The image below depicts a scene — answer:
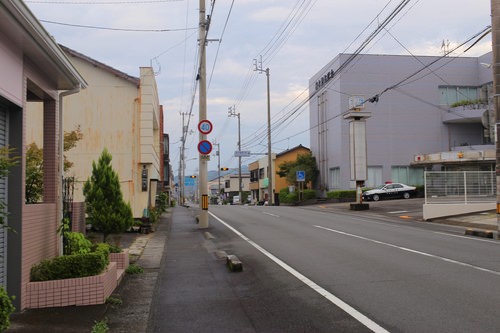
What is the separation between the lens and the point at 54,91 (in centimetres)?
834

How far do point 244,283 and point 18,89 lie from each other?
192 inches

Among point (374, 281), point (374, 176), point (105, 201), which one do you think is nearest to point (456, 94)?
point (374, 176)

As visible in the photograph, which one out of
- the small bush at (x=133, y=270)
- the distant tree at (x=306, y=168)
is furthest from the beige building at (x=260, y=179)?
the small bush at (x=133, y=270)

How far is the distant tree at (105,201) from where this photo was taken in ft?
34.4

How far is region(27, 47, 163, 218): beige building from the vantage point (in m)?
19.4

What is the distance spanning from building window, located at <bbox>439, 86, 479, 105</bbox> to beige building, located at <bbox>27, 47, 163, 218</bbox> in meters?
35.3

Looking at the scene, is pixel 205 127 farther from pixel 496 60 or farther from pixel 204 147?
pixel 496 60

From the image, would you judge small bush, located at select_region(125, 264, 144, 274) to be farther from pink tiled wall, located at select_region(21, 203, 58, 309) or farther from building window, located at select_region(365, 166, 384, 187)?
building window, located at select_region(365, 166, 384, 187)

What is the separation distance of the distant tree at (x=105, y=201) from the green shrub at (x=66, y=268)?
11.6 ft

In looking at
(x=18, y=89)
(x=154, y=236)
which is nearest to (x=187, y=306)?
(x=18, y=89)

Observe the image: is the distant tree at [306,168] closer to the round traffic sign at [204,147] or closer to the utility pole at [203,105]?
the utility pole at [203,105]

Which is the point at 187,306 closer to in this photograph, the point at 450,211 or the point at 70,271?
the point at 70,271

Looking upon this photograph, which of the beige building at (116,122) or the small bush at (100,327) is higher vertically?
the beige building at (116,122)

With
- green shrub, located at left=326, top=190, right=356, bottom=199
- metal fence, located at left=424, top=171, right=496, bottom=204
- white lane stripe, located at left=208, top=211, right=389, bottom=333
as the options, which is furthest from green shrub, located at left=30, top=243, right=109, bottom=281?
green shrub, located at left=326, top=190, right=356, bottom=199
